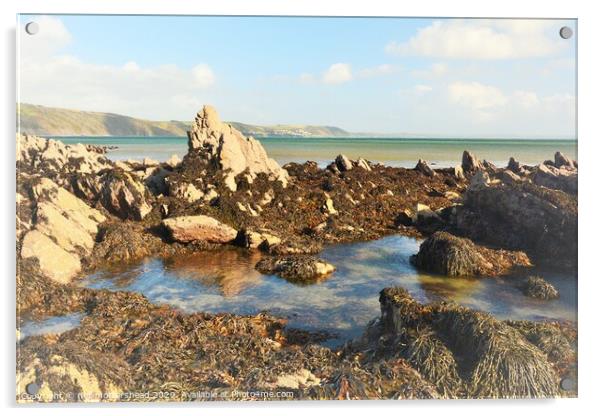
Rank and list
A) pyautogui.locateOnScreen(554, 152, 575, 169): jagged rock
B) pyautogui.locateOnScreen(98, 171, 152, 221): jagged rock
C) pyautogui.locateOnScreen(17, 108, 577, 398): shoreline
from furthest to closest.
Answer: pyautogui.locateOnScreen(98, 171, 152, 221): jagged rock
pyautogui.locateOnScreen(554, 152, 575, 169): jagged rock
pyautogui.locateOnScreen(17, 108, 577, 398): shoreline

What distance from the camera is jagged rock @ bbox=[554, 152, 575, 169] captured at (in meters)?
5.79

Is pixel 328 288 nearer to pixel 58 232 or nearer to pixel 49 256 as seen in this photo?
pixel 49 256

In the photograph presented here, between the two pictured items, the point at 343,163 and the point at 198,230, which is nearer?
the point at 343,163

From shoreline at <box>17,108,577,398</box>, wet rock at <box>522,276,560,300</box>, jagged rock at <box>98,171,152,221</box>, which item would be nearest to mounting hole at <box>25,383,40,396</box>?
shoreline at <box>17,108,577,398</box>

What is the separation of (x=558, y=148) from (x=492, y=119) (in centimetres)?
102

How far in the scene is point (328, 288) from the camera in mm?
6715

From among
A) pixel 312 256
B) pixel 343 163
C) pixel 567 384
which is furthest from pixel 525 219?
pixel 312 256

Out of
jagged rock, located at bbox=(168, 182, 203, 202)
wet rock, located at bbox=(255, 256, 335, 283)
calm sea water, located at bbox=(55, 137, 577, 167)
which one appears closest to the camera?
calm sea water, located at bbox=(55, 137, 577, 167)

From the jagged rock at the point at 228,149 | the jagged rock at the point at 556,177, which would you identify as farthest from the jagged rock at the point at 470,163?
the jagged rock at the point at 228,149

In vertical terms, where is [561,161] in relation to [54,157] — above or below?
below

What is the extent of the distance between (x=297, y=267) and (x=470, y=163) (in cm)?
347

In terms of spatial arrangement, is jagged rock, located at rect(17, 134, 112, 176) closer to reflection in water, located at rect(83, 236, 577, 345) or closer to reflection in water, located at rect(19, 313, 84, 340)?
reflection in water, located at rect(83, 236, 577, 345)

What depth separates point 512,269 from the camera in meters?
6.53

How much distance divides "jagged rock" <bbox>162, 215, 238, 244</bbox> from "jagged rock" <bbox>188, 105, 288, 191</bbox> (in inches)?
48.4
